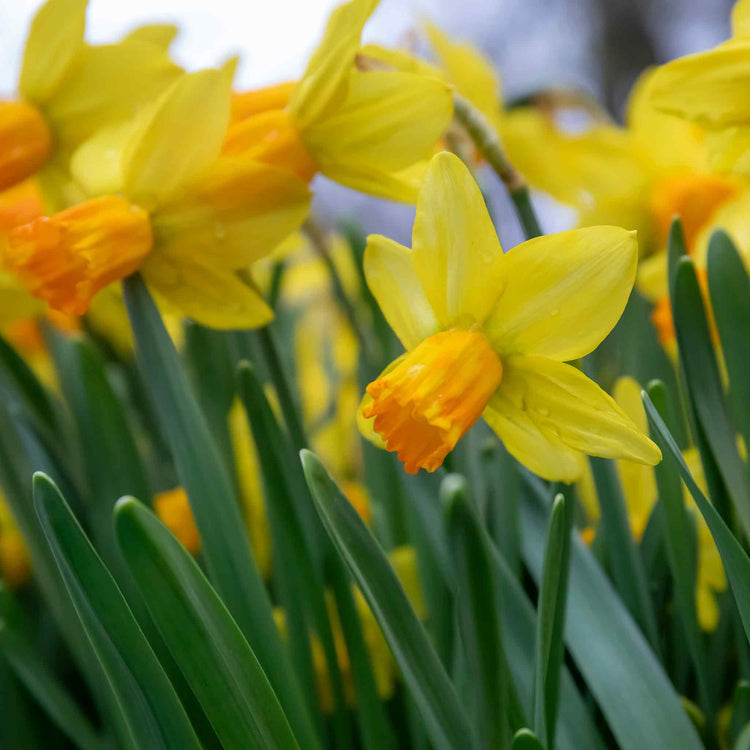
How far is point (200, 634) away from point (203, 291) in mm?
241

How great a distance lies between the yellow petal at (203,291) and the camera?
513 millimetres

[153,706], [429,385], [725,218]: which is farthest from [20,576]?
[725,218]

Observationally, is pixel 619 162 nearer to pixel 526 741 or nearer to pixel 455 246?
pixel 455 246

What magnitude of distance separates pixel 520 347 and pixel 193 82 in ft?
0.85

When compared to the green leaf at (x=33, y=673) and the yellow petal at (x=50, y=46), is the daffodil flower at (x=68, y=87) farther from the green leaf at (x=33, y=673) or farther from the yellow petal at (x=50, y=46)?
the green leaf at (x=33, y=673)

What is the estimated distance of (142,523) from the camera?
347 millimetres

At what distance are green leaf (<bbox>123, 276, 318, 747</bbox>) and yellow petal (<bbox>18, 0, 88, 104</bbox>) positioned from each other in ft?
0.76

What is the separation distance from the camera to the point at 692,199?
93 cm

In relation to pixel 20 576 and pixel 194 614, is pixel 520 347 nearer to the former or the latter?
pixel 194 614

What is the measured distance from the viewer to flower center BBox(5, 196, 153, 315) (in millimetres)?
467

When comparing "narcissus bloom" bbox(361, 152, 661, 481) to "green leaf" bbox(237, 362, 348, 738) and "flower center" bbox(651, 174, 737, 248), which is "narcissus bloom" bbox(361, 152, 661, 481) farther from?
"flower center" bbox(651, 174, 737, 248)

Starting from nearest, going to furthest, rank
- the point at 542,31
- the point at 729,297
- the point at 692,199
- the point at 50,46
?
the point at 729,297
the point at 50,46
the point at 692,199
the point at 542,31

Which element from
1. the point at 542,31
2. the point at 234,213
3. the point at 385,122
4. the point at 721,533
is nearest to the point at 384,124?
the point at 385,122

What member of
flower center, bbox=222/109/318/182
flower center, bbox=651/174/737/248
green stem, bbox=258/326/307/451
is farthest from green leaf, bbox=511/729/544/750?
flower center, bbox=651/174/737/248
